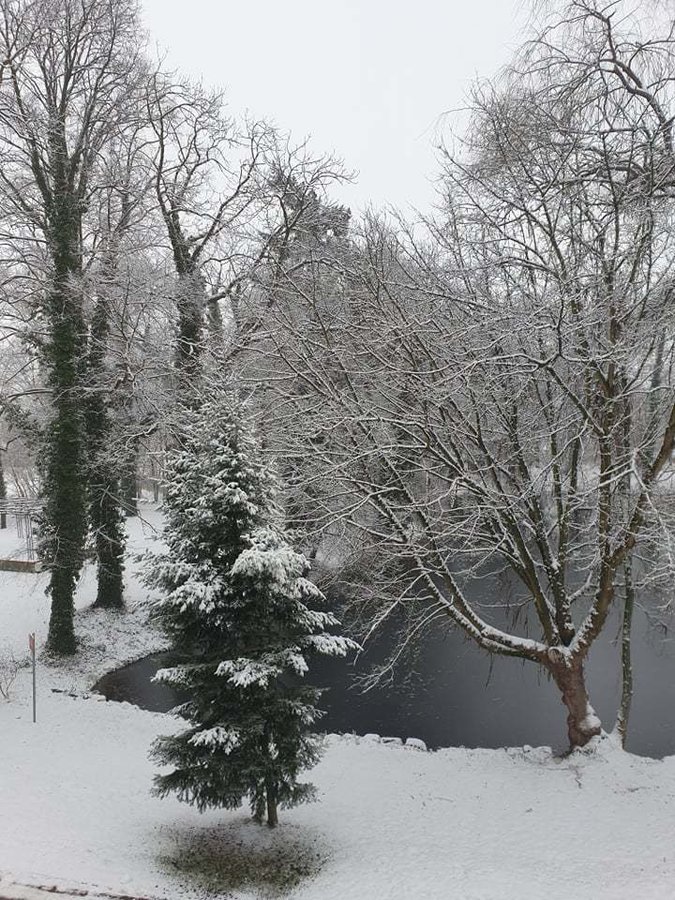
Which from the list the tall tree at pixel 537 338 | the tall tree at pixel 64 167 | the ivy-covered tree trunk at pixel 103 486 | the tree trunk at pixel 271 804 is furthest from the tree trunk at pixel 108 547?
the tree trunk at pixel 271 804

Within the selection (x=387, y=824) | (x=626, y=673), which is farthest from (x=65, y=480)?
(x=626, y=673)

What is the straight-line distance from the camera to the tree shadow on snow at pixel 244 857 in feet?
20.8

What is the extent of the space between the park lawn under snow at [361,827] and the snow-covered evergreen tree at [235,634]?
2.14ft

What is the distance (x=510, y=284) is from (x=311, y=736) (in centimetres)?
618

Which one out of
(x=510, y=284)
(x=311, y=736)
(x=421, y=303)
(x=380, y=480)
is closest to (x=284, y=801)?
(x=311, y=736)

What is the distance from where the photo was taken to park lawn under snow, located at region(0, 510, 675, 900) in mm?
5910

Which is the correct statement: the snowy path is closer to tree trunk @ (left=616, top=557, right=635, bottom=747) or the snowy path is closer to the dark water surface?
tree trunk @ (left=616, top=557, right=635, bottom=747)

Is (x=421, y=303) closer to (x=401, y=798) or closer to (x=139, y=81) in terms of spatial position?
(x=401, y=798)

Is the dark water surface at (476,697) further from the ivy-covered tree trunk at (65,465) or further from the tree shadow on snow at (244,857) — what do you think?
the tree shadow on snow at (244,857)

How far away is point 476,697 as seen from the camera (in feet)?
40.4

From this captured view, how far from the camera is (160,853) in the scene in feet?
22.4

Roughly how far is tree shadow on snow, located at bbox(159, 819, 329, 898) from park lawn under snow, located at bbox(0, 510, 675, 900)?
21 millimetres

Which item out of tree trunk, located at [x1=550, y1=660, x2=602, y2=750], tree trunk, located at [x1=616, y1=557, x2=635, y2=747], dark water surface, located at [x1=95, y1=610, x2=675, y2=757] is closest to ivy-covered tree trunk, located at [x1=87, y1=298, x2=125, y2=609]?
dark water surface, located at [x1=95, y1=610, x2=675, y2=757]

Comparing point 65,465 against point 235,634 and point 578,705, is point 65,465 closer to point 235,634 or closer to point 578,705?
point 235,634
